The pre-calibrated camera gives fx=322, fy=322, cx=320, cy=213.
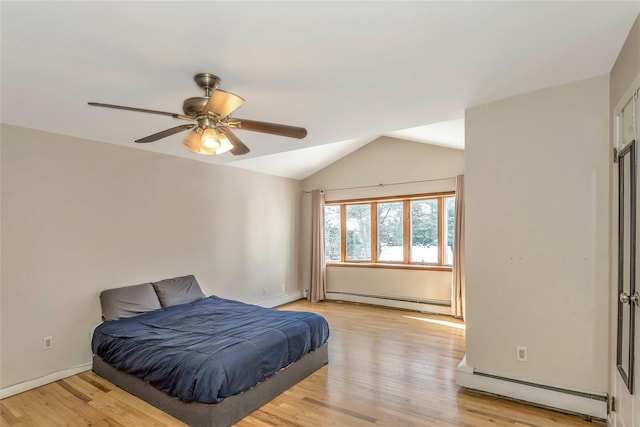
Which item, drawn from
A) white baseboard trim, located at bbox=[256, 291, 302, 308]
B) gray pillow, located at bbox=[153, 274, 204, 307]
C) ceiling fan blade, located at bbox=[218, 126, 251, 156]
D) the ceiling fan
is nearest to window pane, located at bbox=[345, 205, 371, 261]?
white baseboard trim, located at bbox=[256, 291, 302, 308]

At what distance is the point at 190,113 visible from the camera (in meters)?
2.13

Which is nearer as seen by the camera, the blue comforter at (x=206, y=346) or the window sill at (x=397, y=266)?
the blue comforter at (x=206, y=346)

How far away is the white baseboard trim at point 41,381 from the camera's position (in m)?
2.86

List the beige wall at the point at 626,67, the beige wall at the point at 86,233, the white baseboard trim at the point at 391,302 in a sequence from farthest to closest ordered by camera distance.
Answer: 1. the white baseboard trim at the point at 391,302
2. the beige wall at the point at 86,233
3. the beige wall at the point at 626,67

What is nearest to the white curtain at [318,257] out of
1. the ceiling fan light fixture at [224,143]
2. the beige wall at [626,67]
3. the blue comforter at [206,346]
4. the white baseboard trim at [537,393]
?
the blue comforter at [206,346]

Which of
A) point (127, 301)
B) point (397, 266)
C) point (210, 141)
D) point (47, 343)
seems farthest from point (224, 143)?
point (397, 266)

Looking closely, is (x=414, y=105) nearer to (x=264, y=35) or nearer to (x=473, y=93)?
(x=473, y=93)

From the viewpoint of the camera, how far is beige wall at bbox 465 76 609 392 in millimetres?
2371

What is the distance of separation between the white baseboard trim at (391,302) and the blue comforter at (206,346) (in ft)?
8.46

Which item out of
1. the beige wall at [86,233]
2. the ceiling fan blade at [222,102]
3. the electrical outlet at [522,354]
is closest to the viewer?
the ceiling fan blade at [222,102]

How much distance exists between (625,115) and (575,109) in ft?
1.55

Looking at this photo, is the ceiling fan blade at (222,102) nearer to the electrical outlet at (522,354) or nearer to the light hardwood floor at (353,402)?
the light hardwood floor at (353,402)

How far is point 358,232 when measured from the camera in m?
6.47

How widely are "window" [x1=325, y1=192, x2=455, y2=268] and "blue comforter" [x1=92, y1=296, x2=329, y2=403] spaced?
112 inches
